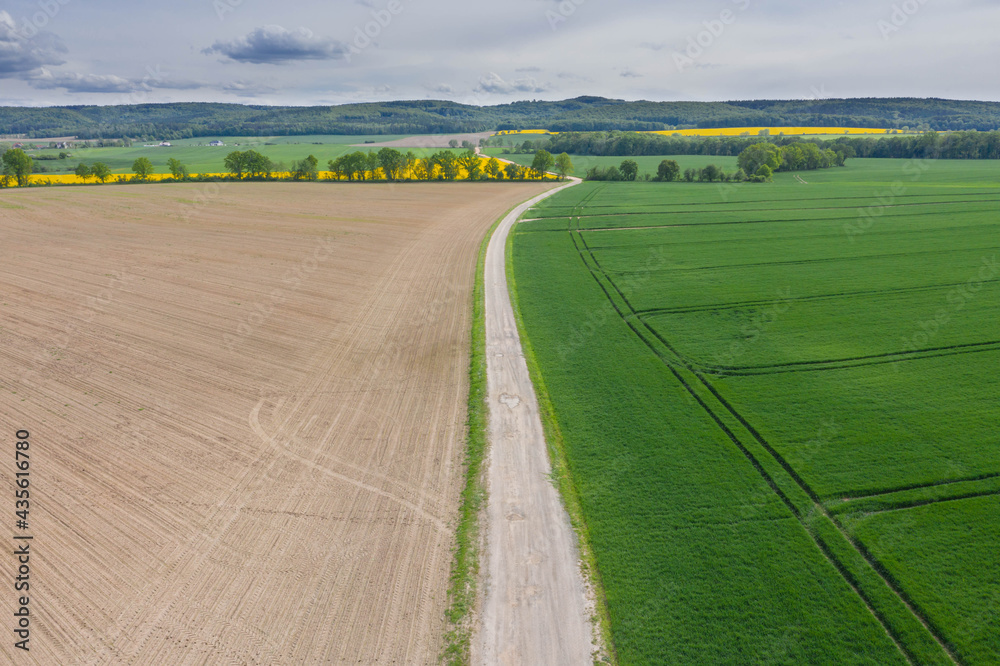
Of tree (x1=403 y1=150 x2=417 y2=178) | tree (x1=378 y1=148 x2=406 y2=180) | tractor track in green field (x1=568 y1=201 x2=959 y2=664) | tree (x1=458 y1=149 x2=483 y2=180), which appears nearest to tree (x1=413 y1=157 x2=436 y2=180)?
tree (x1=403 y1=150 x2=417 y2=178)

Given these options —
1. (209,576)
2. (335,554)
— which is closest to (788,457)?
(335,554)

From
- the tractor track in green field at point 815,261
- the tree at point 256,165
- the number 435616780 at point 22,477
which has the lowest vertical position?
the number 435616780 at point 22,477

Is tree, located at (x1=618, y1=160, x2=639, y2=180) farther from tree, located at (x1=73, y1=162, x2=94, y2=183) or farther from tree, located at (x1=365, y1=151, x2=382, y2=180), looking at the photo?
tree, located at (x1=73, y1=162, x2=94, y2=183)

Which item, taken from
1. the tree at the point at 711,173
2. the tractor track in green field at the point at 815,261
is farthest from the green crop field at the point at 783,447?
the tree at the point at 711,173

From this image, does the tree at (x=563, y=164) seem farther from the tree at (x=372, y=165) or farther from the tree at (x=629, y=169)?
the tree at (x=372, y=165)

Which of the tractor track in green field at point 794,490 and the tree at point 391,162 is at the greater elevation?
the tree at point 391,162

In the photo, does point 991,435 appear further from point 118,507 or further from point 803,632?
point 118,507
